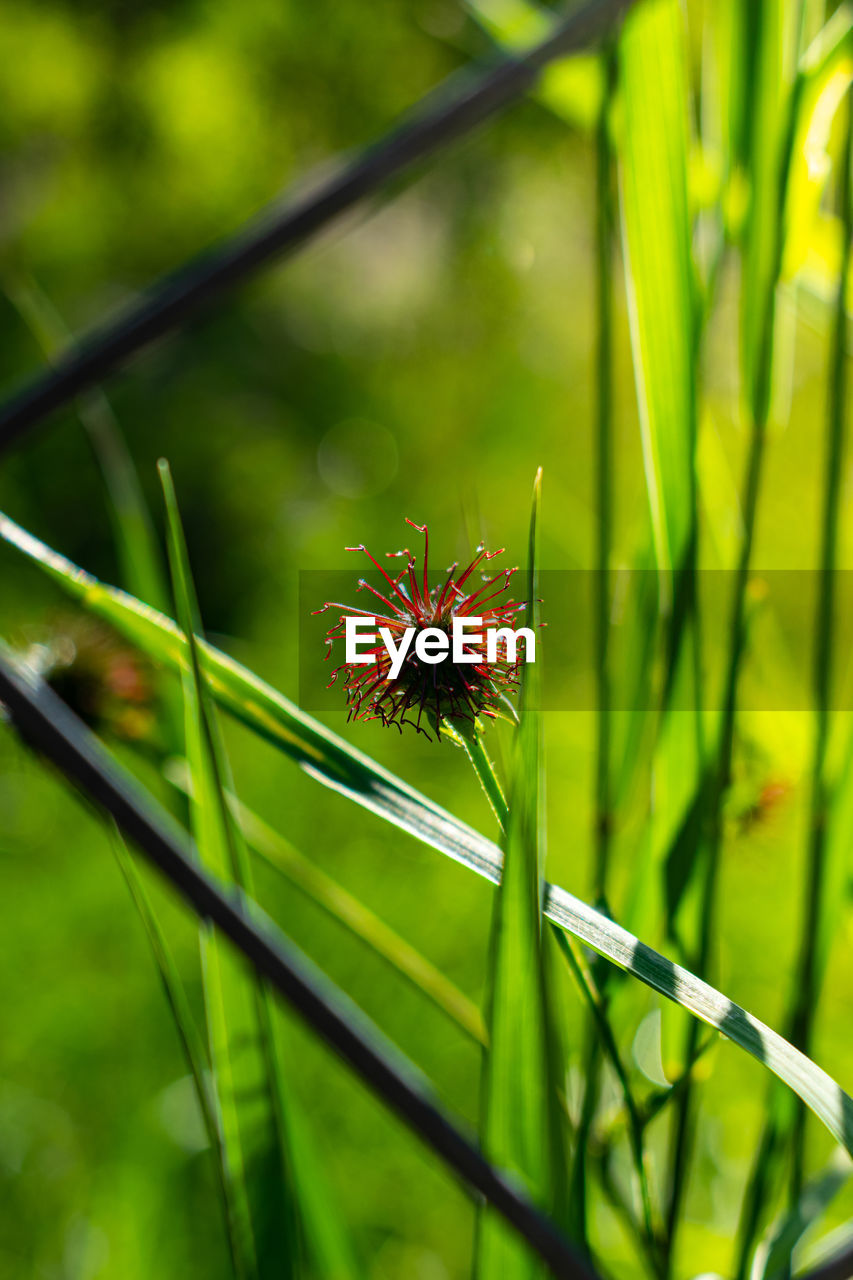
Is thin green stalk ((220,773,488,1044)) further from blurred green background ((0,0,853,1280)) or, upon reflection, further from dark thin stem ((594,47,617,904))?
blurred green background ((0,0,853,1280))

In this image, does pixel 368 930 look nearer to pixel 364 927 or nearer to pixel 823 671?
pixel 364 927

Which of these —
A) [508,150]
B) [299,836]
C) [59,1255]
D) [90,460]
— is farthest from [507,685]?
[508,150]

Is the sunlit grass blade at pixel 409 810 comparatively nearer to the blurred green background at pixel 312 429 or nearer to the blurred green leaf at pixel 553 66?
the blurred green leaf at pixel 553 66

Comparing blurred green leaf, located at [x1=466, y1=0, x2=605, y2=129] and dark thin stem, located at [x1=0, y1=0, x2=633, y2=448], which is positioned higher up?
blurred green leaf, located at [x1=466, y1=0, x2=605, y2=129]

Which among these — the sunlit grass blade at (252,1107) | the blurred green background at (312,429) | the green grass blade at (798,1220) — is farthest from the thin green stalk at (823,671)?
the blurred green background at (312,429)

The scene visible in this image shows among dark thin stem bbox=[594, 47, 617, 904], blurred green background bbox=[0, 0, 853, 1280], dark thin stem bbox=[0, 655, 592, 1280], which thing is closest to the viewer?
dark thin stem bbox=[0, 655, 592, 1280]

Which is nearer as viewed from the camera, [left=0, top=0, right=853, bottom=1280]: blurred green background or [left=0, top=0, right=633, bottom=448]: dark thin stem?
[left=0, top=0, right=633, bottom=448]: dark thin stem

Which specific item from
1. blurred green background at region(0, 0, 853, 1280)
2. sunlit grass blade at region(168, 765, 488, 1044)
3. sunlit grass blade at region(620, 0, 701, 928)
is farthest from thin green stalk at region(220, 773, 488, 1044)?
blurred green background at region(0, 0, 853, 1280)
